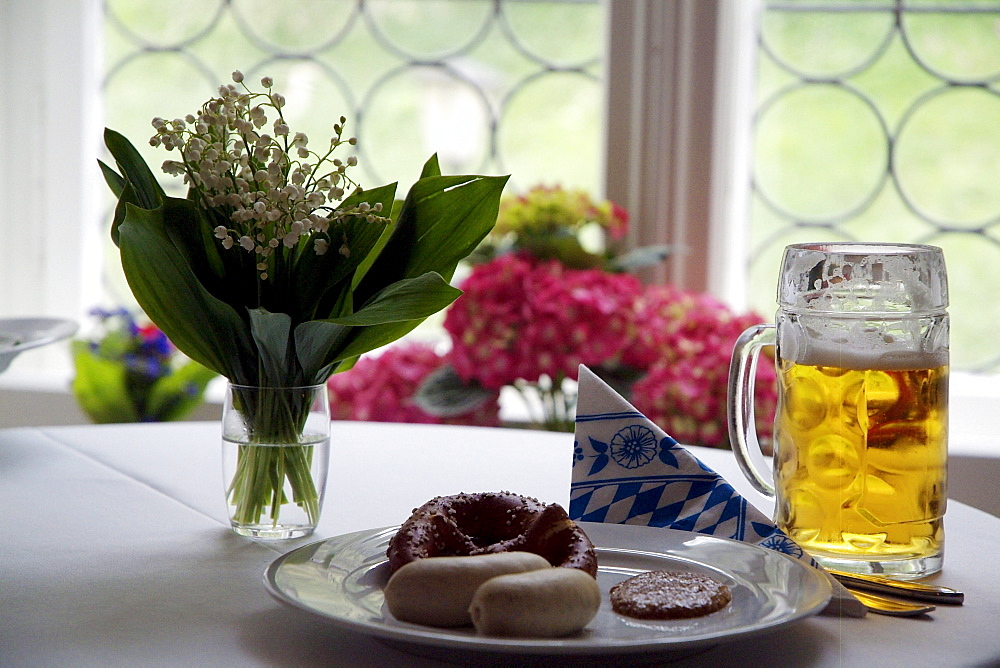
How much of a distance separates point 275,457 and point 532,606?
12.7 inches

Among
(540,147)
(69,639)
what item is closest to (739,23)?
(540,147)

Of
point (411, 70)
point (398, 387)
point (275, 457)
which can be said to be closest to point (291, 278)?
point (275, 457)

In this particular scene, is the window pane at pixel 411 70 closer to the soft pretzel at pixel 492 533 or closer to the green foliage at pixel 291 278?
the green foliage at pixel 291 278

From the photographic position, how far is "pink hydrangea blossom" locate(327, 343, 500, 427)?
5.96ft

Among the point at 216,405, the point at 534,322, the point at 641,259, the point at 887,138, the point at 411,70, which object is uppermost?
the point at 411,70

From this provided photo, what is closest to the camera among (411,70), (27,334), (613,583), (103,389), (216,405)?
(613,583)

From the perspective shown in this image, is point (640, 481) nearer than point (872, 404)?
No

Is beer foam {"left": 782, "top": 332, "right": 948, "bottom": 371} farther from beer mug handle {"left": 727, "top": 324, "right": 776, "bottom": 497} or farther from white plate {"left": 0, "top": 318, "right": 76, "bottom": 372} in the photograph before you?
white plate {"left": 0, "top": 318, "right": 76, "bottom": 372}

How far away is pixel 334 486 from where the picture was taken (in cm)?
96

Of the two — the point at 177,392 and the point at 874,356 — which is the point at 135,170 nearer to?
the point at 874,356

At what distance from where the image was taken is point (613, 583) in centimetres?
63

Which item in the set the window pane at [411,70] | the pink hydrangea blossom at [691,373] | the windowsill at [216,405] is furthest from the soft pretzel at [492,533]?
the window pane at [411,70]

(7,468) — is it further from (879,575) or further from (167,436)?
(879,575)

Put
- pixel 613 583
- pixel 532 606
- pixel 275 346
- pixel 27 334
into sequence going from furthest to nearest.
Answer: pixel 27 334, pixel 275 346, pixel 613 583, pixel 532 606
